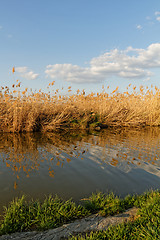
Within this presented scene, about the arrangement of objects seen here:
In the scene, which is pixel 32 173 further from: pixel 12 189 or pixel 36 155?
pixel 36 155

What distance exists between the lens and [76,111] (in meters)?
10.9

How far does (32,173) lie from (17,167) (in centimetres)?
59

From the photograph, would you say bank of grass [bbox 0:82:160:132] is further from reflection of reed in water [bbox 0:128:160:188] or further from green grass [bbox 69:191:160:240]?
green grass [bbox 69:191:160:240]

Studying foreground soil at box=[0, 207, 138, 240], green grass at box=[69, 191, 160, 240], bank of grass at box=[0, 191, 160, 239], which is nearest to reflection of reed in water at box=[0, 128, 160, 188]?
bank of grass at box=[0, 191, 160, 239]

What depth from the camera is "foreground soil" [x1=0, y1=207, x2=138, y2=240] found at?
2311 mm

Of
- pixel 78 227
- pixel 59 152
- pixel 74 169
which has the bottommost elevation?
pixel 78 227

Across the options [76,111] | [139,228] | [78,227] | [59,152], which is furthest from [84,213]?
[76,111]

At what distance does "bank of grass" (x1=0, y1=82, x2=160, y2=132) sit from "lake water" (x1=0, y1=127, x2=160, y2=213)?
6.99 ft

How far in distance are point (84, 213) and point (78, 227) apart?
13.7 inches

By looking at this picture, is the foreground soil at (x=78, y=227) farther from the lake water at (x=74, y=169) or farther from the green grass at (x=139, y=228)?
the lake water at (x=74, y=169)

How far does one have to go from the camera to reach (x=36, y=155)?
18.0 ft

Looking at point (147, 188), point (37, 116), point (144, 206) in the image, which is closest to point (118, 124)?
point (37, 116)

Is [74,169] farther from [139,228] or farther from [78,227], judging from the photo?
[139,228]

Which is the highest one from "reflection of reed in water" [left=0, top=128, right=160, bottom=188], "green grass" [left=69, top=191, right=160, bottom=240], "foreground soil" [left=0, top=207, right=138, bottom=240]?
"reflection of reed in water" [left=0, top=128, right=160, bottom=188]
